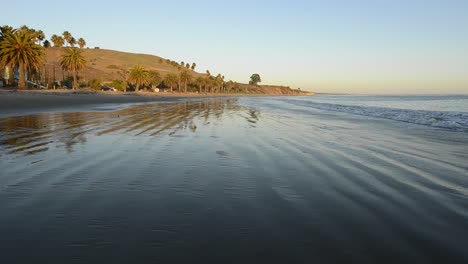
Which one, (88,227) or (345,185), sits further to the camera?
(345,185)

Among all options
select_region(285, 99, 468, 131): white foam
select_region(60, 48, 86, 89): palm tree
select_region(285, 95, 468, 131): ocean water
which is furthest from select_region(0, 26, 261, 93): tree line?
select_region(285, 99, 468, 131): white foam

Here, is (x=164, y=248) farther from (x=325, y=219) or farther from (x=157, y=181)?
(x=157, y=181)

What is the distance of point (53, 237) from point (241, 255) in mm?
2032

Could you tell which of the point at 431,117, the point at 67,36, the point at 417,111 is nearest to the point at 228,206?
the point at 431,117

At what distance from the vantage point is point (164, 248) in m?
2.84

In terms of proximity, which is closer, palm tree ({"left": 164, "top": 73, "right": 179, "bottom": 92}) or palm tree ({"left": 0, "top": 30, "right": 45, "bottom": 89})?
palm tree ({"left": 0, "top": 30, "right": 45, "bottom": 89})

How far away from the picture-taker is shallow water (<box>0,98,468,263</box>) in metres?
2.83

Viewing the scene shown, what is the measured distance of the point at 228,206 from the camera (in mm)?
3994

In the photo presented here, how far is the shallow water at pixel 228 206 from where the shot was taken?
9.28 feet

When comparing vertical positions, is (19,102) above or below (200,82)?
below

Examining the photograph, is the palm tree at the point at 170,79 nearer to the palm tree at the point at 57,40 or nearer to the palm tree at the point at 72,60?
the palm tree at the point at 57,40

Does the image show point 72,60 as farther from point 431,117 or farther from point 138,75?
point 431,117

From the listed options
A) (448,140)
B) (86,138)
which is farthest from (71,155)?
(448,140)

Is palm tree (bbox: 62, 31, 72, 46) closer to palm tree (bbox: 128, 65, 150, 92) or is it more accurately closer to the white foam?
palm tree (bbox: 128, 65, 150, 92)
